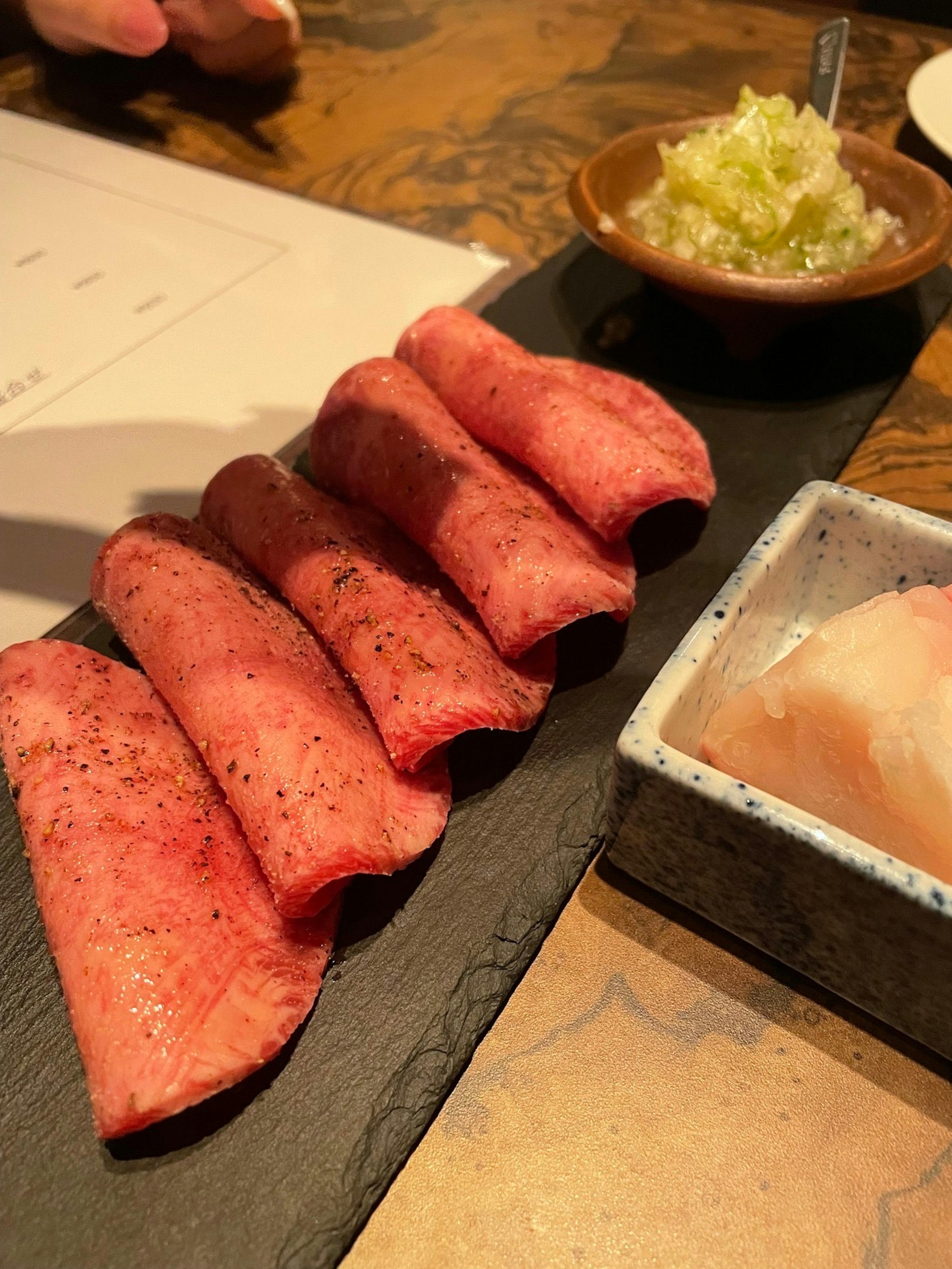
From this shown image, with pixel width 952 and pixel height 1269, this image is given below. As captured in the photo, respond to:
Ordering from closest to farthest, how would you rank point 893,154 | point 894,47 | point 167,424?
point 167,424
point 893,154
point 894,47

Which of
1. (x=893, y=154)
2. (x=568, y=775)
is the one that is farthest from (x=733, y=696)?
(x=893, y=154)

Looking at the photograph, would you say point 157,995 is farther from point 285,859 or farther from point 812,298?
point 812,298

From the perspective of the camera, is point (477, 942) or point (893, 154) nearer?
point (477, 942)

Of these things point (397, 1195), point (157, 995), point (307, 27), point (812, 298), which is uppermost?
point (307, 27)

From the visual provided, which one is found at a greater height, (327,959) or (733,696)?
(733,696)

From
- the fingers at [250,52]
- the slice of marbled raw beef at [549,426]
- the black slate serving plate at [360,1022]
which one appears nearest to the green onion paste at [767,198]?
the slice of marbled raw beef at [549,426]

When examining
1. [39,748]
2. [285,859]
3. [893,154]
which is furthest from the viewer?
[893,154]

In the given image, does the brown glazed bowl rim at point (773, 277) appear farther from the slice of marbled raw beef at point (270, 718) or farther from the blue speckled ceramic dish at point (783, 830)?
the slice of marbled raw beef at point (270, 718)
